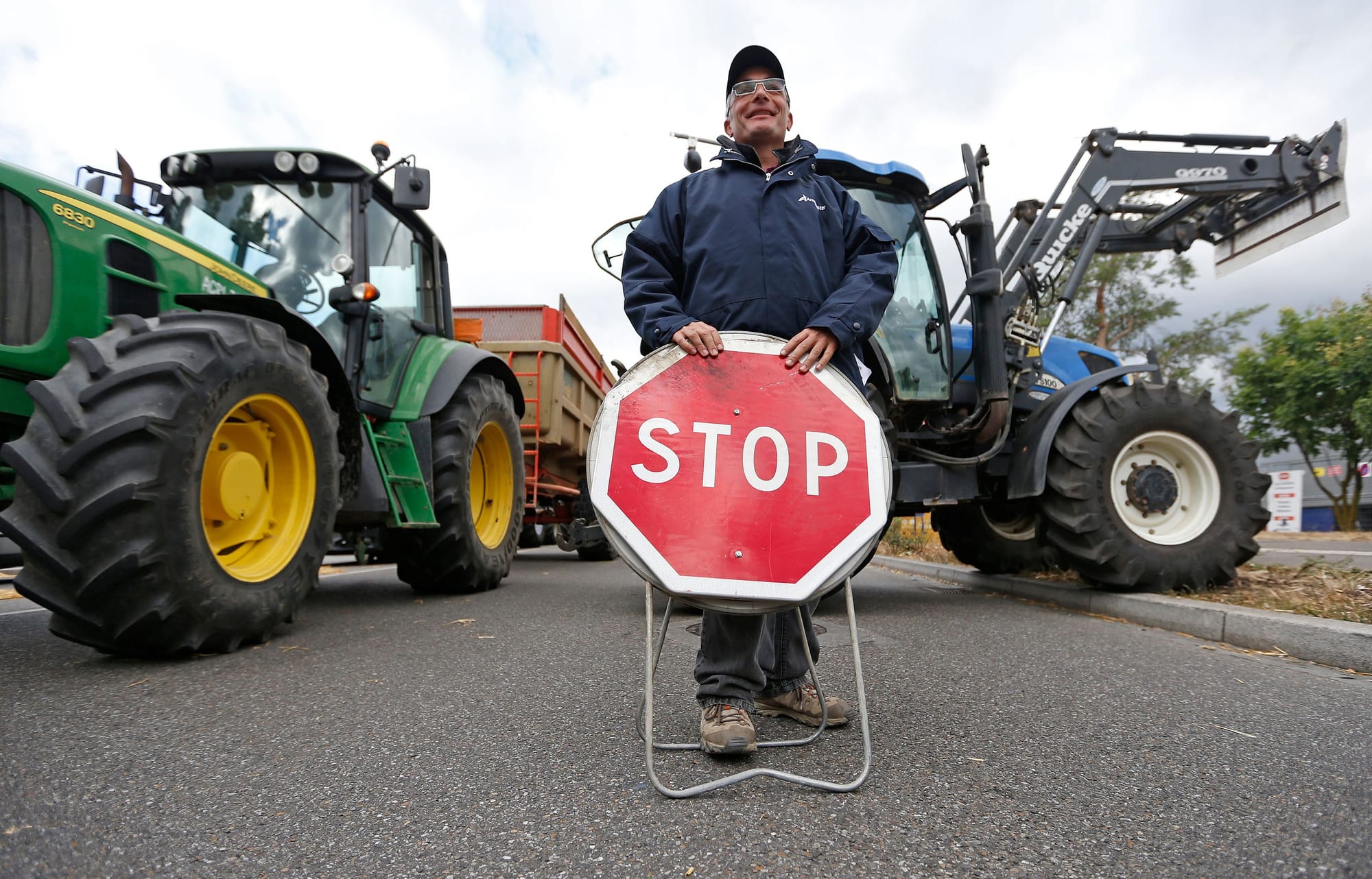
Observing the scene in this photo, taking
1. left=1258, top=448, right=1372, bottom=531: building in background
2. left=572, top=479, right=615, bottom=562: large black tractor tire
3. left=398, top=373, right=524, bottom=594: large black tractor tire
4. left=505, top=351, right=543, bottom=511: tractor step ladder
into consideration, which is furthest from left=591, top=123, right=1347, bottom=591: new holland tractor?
left=1258, top=448, right=1372, bottom=531: building in background

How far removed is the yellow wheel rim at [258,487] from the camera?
3.06 m

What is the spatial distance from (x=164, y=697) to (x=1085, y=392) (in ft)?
16.2

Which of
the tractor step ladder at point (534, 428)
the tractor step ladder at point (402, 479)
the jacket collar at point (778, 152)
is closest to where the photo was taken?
the jacket collar at point (778, 152)

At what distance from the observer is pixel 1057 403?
4.89 m

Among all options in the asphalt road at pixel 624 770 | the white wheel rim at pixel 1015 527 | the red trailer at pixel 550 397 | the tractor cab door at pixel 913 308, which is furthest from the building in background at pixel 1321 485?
the asphalt road at pixel 624 770

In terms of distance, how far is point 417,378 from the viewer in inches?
202

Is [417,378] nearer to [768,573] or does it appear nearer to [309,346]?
[309,346]

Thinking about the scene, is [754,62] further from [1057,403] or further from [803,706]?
[1057,403]

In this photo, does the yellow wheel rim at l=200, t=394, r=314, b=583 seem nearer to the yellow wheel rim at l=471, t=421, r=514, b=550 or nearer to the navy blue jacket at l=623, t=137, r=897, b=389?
the navy blue jacket at l=623, t=137, r=897, b=389

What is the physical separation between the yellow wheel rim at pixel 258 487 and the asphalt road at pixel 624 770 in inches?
17.5

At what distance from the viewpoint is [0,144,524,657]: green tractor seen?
8.14ft

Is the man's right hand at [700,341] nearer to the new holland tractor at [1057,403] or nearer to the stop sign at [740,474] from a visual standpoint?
the stop sign at [740,474]

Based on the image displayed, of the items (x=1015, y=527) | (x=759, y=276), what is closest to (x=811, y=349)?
(x=759, y=276)

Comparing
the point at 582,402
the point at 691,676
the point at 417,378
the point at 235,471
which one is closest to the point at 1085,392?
the point at 691,676
